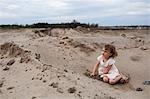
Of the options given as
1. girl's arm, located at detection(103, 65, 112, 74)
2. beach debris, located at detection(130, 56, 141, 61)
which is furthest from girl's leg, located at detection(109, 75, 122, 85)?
beach debris, located at detection(130, 56, 141, 61)

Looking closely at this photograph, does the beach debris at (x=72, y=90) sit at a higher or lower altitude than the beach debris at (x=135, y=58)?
lower

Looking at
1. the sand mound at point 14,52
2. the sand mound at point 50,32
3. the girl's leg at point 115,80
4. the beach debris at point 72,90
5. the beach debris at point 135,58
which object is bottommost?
the girl's leg at point 115,80

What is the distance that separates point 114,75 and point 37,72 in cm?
131

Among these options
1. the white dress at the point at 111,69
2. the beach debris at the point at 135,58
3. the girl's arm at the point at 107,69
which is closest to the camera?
the white dress at the point at 111,69

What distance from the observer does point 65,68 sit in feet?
21.6

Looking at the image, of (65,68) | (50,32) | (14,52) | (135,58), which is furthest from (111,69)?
(50,32)

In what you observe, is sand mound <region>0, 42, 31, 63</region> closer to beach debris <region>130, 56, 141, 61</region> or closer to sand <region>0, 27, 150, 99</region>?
sand <region>0, 27, 150, 99</region>

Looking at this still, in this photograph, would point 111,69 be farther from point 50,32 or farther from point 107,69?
point 50,32

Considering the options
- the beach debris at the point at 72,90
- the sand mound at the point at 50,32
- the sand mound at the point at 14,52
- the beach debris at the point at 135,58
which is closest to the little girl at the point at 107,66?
the beach debris at the point at 72,90

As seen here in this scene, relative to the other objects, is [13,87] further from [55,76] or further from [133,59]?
[133,59]

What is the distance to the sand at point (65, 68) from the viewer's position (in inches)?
216

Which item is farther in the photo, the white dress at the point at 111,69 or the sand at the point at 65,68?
the white dress at the point at 111,69

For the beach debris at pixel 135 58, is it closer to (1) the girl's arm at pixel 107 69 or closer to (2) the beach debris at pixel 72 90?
(1) the girl's arm at pixel 107 69

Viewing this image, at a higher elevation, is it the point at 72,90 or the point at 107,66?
the point at 107,66
